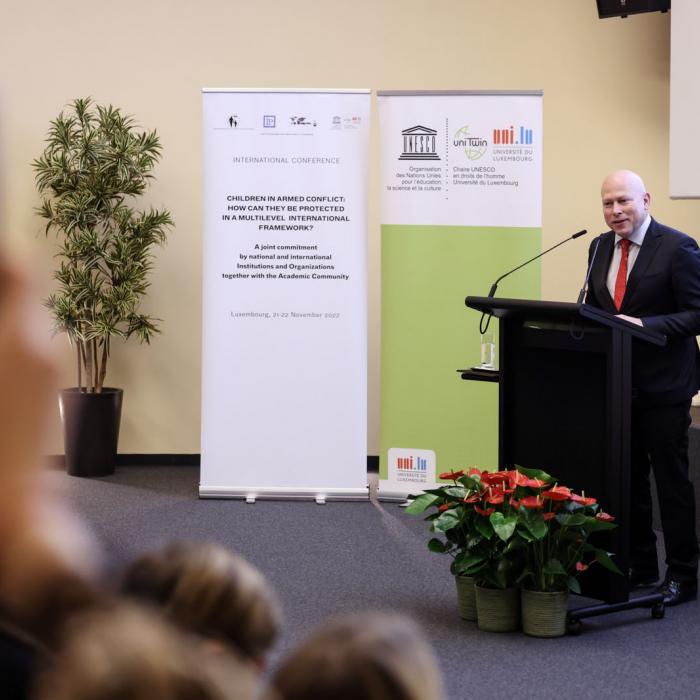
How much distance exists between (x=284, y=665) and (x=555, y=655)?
303cm

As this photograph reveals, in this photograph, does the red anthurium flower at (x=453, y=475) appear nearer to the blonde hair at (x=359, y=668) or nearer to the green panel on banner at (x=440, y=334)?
the green panel on banner at (x=440, y=334)

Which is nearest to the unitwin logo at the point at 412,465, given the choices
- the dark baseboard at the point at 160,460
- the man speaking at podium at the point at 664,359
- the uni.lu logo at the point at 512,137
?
the dark baseboard at the point at 160,460

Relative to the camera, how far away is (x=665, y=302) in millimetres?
4031

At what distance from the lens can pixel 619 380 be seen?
12.1 ft

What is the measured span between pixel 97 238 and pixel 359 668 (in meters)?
6.10

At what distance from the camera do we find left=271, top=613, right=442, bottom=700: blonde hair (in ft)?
2.03

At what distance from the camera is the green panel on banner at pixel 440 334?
585 centimetres

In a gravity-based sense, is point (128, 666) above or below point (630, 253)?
below

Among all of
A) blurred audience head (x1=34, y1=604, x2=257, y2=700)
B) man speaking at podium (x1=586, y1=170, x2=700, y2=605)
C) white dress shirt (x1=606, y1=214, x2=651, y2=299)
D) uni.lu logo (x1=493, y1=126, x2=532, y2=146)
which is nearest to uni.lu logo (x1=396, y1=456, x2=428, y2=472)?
uni.lu logo (x1=493, y1=126, x2=532, y2=146)

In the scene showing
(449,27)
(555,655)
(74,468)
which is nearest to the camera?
(555,655)

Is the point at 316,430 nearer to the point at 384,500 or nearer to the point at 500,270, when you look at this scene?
the point at 384,500

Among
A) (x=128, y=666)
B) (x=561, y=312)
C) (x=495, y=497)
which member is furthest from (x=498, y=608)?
(x=128, y=666)

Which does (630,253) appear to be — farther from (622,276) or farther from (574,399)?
(574,399)

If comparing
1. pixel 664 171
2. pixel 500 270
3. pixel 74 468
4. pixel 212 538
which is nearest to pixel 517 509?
pixel 212 538
